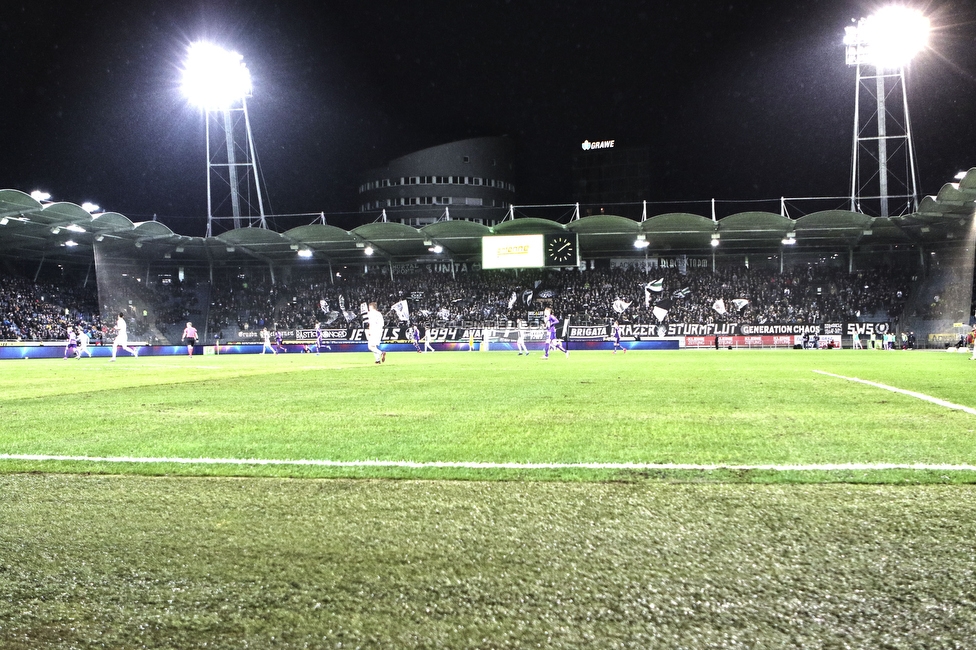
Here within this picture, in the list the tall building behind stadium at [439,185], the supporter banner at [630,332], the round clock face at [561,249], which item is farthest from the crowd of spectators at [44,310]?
the tall building behind stadium at [439,185]

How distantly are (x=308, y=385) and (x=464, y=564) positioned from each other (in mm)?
10238

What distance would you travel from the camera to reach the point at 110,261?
45000mm

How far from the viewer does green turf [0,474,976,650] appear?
1929 millimetres

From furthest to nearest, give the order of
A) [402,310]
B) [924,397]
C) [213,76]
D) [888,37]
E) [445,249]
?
[402,310]
[445,249]
[213,76]
[888,37]
[924,397]

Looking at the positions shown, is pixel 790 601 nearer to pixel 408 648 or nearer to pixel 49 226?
pixel 408 648

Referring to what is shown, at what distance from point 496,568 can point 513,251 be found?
1637 inches

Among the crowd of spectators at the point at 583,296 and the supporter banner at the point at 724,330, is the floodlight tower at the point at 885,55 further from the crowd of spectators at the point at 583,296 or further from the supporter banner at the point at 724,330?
the supporter banner at the point at 724,330

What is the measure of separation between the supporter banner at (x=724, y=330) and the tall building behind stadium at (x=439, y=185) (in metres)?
42.0

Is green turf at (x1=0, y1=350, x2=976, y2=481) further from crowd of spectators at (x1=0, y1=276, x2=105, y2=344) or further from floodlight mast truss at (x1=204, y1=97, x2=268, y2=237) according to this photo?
crowd of spectators at (x1=0, y1=276, x2=105, y2=344)

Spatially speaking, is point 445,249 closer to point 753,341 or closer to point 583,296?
point 583,296

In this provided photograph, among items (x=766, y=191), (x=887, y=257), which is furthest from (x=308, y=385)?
(x=766, y=191)

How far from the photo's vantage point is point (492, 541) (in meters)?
2.77

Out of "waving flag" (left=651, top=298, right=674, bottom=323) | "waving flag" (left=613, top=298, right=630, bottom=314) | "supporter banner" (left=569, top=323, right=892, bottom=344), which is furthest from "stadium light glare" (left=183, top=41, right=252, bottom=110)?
"waving flag" (left=651, top=298, right=674, bottom=323)

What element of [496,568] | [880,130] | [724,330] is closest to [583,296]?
[724,330]
